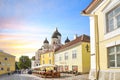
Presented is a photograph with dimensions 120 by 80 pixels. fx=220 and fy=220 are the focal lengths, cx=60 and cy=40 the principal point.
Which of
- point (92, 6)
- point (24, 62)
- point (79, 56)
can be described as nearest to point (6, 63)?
point (24, 62)

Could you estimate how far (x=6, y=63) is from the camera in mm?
81562

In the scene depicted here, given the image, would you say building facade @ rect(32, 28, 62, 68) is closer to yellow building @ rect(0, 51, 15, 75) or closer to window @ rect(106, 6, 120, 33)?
yellow building @ rect(0, 51, 15, 75)

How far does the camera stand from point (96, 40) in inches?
660

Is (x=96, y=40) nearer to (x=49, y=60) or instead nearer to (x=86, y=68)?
(x=86, y=68)

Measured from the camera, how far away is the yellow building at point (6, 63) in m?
78.8

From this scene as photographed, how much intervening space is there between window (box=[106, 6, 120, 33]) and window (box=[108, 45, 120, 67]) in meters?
1.31

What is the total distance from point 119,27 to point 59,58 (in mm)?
45016

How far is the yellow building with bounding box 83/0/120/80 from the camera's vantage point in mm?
14055

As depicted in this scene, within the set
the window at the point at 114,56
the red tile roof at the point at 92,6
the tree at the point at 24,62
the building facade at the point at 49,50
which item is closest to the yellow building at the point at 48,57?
the building facade at the point at 49,50

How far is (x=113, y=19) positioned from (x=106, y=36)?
4.39 ft

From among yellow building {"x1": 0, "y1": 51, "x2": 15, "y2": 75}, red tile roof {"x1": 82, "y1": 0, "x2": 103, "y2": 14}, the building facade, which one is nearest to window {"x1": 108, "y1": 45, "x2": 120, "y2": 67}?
red tile roof {"x1": 82, "y1": 0, "x2": 103, "y2": 14}

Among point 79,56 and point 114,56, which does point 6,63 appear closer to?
point 79,56

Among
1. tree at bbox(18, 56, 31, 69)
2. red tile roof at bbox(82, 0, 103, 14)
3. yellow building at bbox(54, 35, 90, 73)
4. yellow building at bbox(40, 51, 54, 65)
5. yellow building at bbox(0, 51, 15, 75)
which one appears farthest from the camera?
tree at bbox(18, 56, 31, 69)

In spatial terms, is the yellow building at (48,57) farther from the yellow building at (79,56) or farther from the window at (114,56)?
the window at (114,56)
